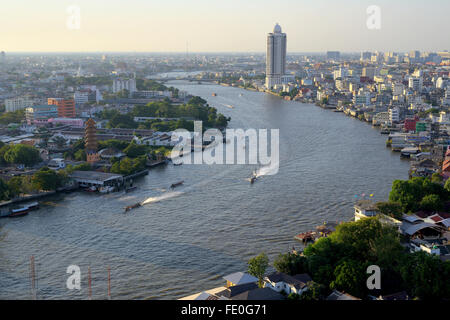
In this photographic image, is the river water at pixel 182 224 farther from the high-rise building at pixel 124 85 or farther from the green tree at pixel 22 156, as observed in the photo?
the high-rise building at pixel 124 85

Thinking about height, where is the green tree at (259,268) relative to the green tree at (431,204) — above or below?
below

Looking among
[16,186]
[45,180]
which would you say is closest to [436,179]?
[45,180]

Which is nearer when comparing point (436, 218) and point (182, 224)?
point (436, 218)

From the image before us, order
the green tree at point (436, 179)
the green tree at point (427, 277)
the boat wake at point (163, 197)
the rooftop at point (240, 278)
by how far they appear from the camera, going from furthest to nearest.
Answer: the green tree at point (436, 179) < the boat wake at point (163, 197) < the rooftop at point (240, 278) < the green tree at point (427, 277)

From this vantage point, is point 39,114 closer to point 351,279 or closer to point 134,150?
point 134,150

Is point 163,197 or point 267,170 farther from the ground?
point 267,170

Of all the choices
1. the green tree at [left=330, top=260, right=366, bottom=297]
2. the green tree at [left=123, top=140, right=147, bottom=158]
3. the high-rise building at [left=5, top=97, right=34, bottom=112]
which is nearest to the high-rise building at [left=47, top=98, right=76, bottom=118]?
the high-rise building at [left=5, top=97, right=34, bottom=112]

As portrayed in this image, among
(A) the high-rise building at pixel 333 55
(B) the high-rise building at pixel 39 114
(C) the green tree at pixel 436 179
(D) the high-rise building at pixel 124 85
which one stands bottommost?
(C) the green tree at pixel 436 179

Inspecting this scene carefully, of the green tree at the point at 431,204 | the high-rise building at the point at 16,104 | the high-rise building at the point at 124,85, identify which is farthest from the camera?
the high-rise building at the point at 124,85

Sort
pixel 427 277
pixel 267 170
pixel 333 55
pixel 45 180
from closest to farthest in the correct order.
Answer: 1. pixel 427 277
2. pixel 45 180
3. pixel 267 170
4. pixel 333 55

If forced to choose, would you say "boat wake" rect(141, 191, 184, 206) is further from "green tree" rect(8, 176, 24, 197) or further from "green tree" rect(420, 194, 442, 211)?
"green tree" rect(420, 194, 442, 211)

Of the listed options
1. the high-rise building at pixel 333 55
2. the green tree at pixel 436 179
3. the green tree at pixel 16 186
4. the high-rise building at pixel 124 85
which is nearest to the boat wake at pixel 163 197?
the green tree at pixel 16 186
